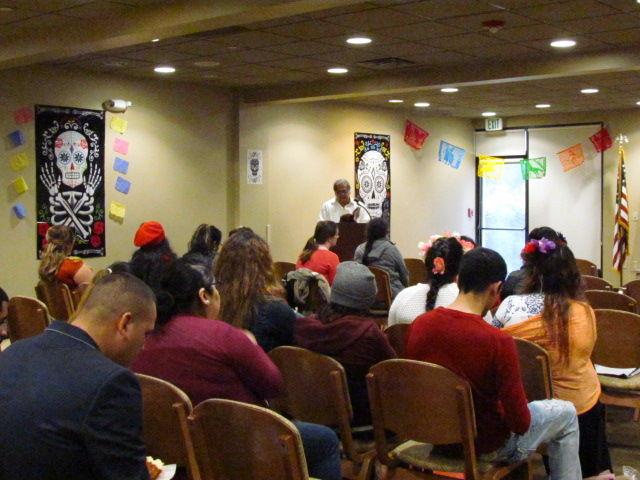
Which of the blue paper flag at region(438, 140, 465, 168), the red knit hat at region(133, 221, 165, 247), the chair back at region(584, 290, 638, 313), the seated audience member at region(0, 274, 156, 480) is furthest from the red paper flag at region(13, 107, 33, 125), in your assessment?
the blue paper flag at region(438, 140, 465, 168)

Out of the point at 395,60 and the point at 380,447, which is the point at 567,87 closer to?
the point at 395,60

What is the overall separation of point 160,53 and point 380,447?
4616 millimetres

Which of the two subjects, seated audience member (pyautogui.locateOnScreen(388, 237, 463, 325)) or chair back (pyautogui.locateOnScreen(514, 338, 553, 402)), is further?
seated audience member (pyautogui.locateOnScreen(388, 237, 463, 325))

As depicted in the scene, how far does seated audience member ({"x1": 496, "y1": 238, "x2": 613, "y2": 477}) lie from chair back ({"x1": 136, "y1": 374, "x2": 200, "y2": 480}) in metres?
1.72

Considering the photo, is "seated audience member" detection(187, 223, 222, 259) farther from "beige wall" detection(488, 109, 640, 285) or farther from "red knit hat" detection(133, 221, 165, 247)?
"beige wall" detection(488, 109, 640, 285)

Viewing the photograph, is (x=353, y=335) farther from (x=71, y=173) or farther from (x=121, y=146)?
(x=121, y=146)

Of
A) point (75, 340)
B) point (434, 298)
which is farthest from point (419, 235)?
point (75, 340)

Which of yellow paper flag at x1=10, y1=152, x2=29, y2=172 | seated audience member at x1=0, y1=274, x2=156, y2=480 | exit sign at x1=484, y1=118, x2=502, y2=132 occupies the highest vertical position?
exit sign at x1=484, y1=118, x2=502, y2=132

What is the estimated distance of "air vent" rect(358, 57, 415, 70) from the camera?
724cm

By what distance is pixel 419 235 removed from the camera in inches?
466

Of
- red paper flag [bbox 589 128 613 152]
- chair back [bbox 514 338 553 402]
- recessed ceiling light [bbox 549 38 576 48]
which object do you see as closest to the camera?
chair back [bbox 514 338 553 402]

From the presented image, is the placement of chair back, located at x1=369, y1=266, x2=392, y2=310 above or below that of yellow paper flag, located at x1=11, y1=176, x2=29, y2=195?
below

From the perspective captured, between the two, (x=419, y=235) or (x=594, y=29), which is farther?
(x=419, y=235)

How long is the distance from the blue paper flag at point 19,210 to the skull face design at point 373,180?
15.4 ft
